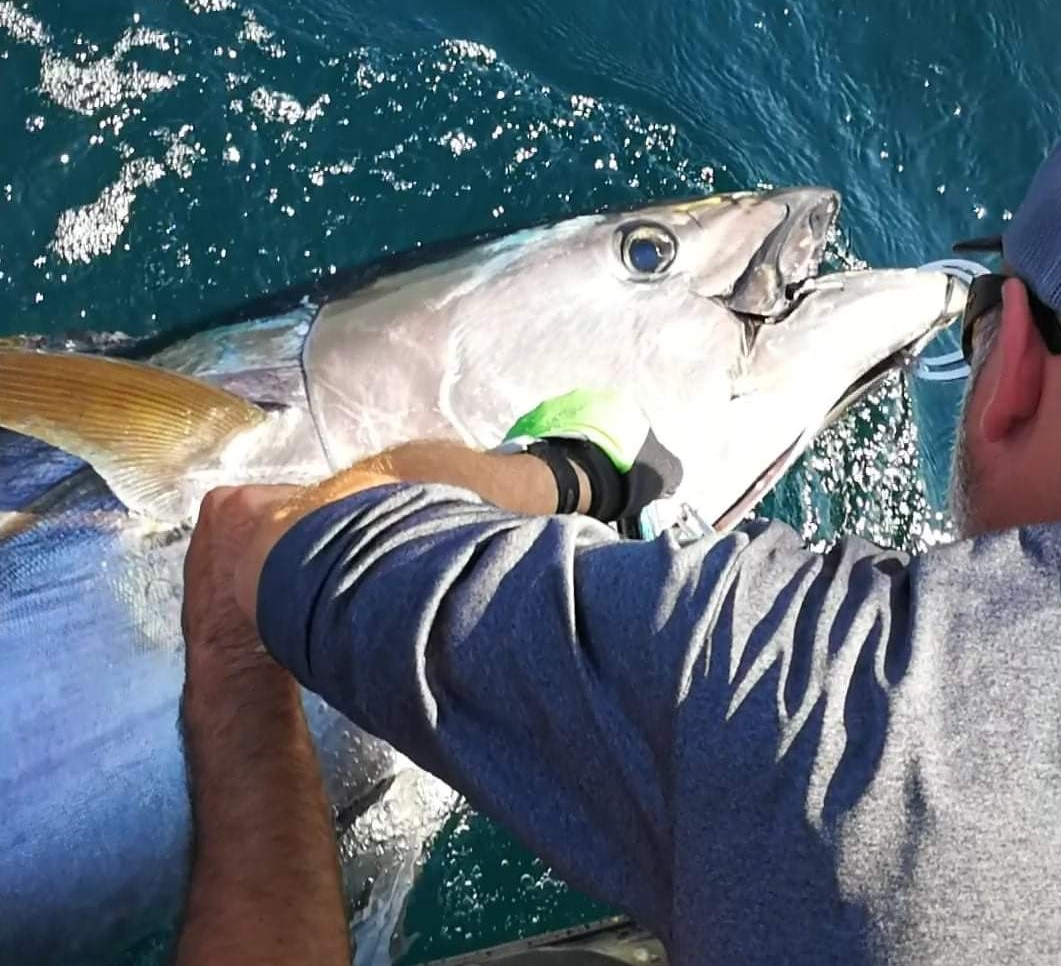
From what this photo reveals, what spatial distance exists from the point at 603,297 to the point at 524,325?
17 cm

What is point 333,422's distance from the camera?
2338 millimetres

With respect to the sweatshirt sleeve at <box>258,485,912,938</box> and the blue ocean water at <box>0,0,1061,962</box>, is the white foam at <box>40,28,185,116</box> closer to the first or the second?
the blue ocean water at <box>0,0,1061,962</box>

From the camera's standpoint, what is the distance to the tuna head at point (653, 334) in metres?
2.39

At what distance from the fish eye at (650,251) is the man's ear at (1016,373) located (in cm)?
106

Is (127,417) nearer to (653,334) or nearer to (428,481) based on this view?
(428,481)

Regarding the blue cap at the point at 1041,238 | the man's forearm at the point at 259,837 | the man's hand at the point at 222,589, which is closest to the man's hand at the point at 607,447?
the man's hand at the point at 222,589

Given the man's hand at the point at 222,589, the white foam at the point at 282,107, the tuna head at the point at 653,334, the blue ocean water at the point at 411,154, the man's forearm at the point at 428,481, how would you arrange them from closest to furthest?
the man's forearm at the point at 428,481 < the man's hand at the point at 222,589 < the tuna head at the point at 653,334 < the blue ocean water at the point at 411,154 < the white foam at the point at 282,107

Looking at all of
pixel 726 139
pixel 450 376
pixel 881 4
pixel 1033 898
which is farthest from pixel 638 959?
pixel 881 4

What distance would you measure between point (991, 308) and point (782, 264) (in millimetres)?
889

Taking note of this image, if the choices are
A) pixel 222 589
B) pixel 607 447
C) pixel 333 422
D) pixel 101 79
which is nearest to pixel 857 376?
pixel 607 447

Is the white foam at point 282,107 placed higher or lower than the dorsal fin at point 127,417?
higher

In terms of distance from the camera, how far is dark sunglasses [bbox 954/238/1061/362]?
1.38 meters

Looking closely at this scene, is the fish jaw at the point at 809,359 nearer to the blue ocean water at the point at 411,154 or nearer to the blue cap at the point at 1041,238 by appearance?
the blue ocean water at the point at 411,154

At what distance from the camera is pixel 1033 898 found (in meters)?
0.99
